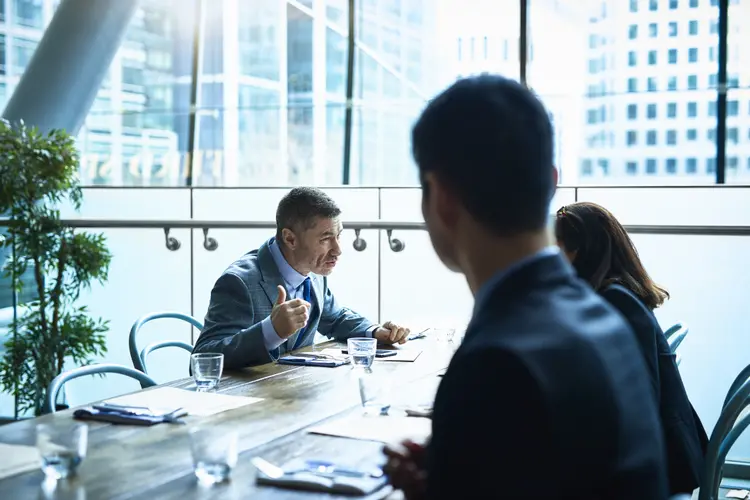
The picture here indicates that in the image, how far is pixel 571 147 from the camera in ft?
22.2

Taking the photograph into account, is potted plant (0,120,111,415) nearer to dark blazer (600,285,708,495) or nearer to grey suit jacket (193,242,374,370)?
grey suit jacket (193,242,374,370)

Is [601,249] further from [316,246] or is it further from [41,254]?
[41,254]

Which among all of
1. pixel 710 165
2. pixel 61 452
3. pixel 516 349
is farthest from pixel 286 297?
pixel 710 165

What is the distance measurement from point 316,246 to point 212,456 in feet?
5.37

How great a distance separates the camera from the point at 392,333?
3.18 meters

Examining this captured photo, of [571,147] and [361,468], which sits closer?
[361,468]

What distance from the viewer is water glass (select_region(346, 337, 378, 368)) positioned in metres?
2.65

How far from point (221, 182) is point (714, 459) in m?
5.93

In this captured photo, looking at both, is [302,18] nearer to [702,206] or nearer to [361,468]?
[702,206]

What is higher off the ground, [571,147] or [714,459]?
[571,147]

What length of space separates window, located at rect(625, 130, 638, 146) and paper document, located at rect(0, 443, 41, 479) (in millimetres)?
5649

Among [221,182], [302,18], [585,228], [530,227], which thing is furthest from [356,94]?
[530,227]

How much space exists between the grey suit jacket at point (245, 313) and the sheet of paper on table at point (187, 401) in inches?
15.5

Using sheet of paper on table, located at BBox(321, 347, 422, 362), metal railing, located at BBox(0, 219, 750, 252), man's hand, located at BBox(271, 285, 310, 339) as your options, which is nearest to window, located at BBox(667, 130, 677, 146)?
metal railing, located at BBox(0, 219, 750, 252)
